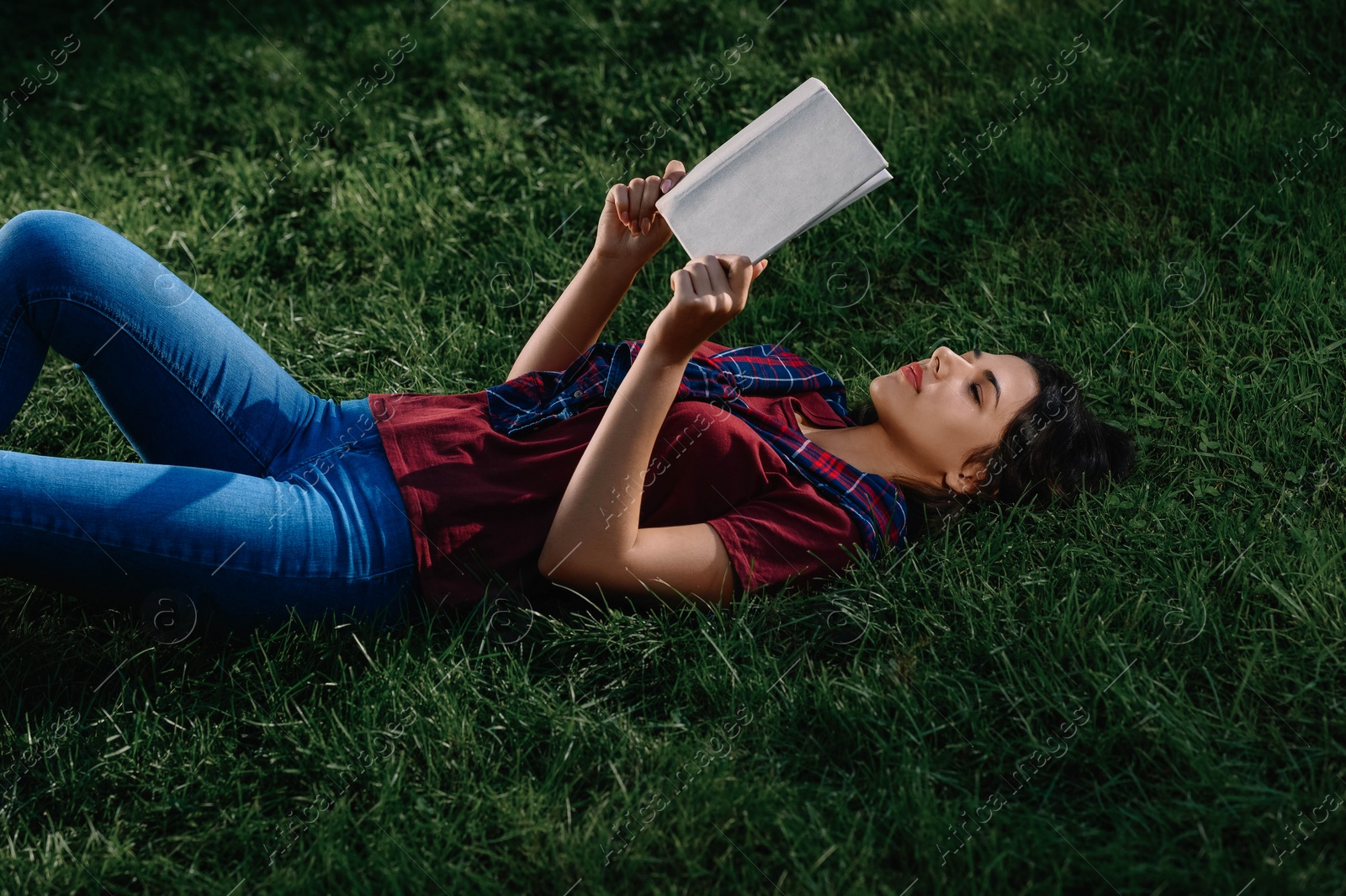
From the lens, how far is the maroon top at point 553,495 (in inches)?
82.5

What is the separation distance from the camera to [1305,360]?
271 centimetres

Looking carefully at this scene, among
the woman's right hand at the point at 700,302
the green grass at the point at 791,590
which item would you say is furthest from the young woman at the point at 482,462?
the green grass at the point at 791,590

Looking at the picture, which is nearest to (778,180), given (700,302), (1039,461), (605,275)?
(700,302)

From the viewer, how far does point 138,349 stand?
215cm

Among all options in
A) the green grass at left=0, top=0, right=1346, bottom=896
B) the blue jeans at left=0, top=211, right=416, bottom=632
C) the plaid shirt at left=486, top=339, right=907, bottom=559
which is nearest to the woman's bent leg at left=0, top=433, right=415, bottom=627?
the blue jeans at left=0, top=211, right=416, bottom=632

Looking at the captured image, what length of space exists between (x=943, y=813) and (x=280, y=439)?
155 cm

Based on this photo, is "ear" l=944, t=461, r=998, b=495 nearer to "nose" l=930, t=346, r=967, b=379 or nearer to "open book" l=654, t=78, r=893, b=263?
"nose" l=930, t=346, r=967, b=379

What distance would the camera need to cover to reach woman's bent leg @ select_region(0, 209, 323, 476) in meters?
2.13

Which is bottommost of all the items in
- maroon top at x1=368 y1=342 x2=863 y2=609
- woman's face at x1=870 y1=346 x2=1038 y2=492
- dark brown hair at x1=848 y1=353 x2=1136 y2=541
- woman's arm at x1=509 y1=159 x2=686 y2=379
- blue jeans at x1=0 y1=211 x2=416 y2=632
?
dark brown hair at x1=848 y1=353 x2=1136 y2=541

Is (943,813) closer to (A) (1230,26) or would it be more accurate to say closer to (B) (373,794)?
(B) (373,794)

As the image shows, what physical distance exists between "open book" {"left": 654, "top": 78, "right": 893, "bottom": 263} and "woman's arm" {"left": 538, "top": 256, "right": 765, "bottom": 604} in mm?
70

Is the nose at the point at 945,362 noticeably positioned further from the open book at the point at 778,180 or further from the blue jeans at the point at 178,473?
the blue jeans at the point at 178,473

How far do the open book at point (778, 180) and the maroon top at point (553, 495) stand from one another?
1.22 ft

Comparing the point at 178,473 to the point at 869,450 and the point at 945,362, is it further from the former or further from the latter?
the point at 945,362
